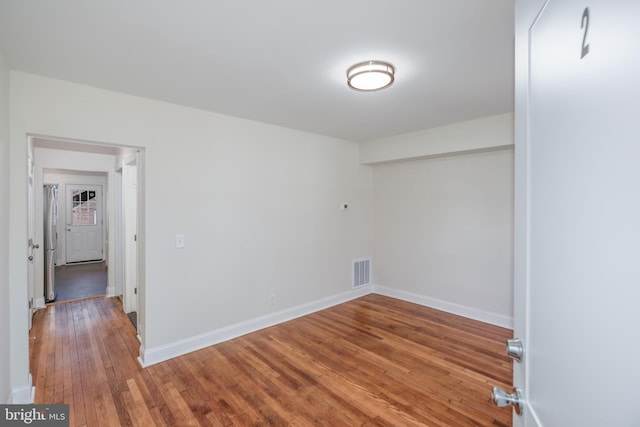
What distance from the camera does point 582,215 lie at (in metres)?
0.60

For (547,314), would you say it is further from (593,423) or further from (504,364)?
(504,364)

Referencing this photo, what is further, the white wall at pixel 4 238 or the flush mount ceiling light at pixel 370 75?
the flush mount ceiling light at pixel 370 75

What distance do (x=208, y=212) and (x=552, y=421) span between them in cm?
312

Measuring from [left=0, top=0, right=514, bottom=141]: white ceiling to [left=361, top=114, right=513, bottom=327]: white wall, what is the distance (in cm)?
86

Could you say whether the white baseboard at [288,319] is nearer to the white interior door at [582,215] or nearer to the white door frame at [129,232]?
the white door frame at [129,232]

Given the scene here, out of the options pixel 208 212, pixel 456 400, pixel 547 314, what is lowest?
pixel 456 400

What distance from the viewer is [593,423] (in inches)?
21.7

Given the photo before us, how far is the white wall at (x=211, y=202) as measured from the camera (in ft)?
7.98

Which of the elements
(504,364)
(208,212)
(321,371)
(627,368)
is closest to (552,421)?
(627,368)

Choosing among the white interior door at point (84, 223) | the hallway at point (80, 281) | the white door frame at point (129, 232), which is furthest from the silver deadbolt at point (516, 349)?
the white interior door at point (84, 223)

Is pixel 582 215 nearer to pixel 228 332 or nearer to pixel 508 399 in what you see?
pixel 508 399

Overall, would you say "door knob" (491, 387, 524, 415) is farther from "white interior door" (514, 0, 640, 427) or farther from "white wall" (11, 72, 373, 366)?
"white wall" (11, 72, 373, 366)

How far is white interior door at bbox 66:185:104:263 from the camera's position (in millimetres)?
7746

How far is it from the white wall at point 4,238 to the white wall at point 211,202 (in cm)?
12
